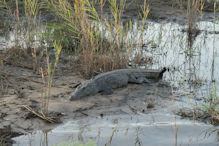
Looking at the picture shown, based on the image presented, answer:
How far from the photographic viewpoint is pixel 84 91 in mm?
5352

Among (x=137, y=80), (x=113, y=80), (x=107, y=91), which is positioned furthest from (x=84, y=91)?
(x=137, y=80)

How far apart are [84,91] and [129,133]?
5.17 feet

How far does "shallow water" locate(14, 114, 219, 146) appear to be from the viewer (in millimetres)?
3795

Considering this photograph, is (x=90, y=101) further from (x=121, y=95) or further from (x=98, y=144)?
(x=98, y=144)

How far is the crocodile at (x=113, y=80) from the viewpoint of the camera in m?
5.39

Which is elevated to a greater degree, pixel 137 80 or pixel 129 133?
pixel 137 80

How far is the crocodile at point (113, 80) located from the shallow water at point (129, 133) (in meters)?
1.00

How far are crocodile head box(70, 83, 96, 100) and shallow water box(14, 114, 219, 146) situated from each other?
84cm

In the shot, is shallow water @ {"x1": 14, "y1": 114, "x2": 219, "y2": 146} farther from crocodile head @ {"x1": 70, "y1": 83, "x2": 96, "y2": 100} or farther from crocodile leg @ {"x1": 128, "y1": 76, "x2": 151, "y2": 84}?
crocodile leg @ {"x1": 128, "y1": 76, "x2": 151, "y2": 84}

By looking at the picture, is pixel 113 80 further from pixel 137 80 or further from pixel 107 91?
pixel 137 80

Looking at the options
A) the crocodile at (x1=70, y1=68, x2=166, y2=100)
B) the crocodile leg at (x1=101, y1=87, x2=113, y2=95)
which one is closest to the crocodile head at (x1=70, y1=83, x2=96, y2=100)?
the crocodile at (x1=70, y1=68, x2=166, y2=100)

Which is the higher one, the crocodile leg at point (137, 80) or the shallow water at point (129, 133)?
the crocodile leg at point (137, 80)

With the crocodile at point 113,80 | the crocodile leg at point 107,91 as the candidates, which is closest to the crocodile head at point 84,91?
the crocodile at point 113,80

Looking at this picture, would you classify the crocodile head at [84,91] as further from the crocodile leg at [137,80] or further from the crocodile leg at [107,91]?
the crocodile leg at [137,80]
